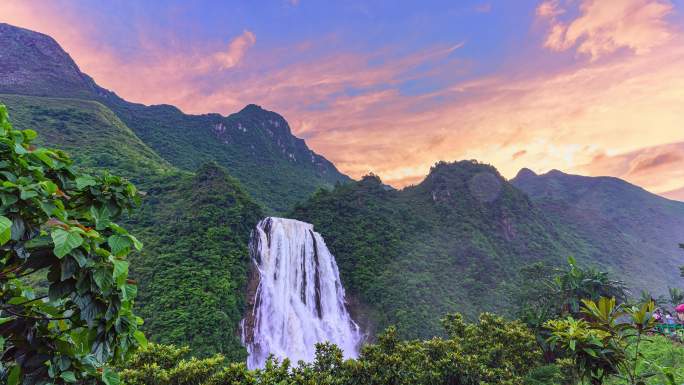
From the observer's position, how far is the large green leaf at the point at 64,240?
2164 millimetres

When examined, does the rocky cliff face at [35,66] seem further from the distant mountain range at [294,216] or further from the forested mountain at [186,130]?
the distant mountain range at [294,216]

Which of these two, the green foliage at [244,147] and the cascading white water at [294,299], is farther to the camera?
the green foliage at [244,147]

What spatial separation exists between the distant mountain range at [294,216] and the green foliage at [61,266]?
21.0 metres

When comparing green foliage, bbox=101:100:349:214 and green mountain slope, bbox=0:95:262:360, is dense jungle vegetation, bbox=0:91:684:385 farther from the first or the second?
green foliage, bbox=101:100:349:214

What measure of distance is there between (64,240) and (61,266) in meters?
0.36

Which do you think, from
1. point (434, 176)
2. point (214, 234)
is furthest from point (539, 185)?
point (214, 234)

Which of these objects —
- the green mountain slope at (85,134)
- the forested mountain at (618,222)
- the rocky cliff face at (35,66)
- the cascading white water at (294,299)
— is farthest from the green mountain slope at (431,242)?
the rocky cliff face at (35,66)

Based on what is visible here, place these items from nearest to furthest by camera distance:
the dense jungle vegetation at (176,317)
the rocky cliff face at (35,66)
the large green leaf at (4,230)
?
the large green leaf at (4,230), the dense jungle vegetation at (176,317), the rocky cliff face at (35,66)

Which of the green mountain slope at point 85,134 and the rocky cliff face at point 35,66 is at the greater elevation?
the rocky cliff face at point 35,66

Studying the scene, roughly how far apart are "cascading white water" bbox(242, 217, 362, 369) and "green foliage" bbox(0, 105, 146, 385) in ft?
78.5

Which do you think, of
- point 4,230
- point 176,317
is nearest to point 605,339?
point 4,230

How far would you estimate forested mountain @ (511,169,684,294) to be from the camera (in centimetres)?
6838

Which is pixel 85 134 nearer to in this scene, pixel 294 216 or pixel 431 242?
pixel 294 216

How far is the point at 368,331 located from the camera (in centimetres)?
3178
